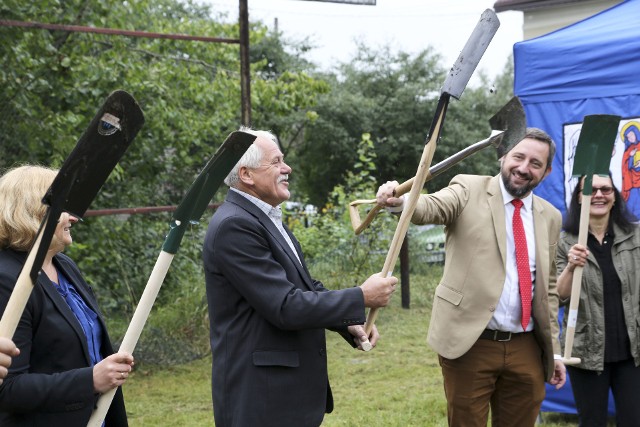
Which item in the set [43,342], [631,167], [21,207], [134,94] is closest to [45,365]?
[43,342]

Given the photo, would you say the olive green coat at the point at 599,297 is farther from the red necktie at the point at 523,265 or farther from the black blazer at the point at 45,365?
the black blazer at the point at 45,365

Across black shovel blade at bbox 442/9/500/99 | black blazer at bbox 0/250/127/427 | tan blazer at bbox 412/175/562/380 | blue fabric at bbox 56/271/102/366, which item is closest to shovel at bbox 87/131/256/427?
black blazer at bbox 0/250/127/427

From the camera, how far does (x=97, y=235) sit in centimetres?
704

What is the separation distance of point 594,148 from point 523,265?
0.75 m

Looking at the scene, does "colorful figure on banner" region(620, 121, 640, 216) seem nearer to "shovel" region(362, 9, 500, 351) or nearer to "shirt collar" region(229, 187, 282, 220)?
"shovel" region(362, 9, 500, 351)

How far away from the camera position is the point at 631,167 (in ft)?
16.2

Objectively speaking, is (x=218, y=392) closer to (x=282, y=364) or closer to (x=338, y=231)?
(x=282, y=364)

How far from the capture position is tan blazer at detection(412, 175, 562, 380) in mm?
3502

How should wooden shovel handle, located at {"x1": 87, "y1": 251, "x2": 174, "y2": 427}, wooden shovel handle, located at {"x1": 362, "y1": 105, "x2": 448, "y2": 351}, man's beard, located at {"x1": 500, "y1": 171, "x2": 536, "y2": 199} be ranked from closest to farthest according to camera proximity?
wooden shovel handle, located at {"x1": 87, "y1": 251, "x2": 174, "y2": 427} < wooden shovel handle, located at {"x1": 362, "y1": 105, "x2": 448, "y2": 351} < man's beard, located at {"x1": 500, "y1": 171, "x2": 536, "y2": 199}

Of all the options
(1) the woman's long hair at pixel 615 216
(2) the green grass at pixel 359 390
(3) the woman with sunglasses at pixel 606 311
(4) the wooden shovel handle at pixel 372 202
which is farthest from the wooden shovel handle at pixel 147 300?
(2) the green grass at pixel 359 390

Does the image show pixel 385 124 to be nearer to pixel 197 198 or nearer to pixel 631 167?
pixel 631 167

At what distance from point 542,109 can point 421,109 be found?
15.7 meters

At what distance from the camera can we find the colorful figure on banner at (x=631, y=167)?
490 cm

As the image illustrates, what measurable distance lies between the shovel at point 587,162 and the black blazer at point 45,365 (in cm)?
231
